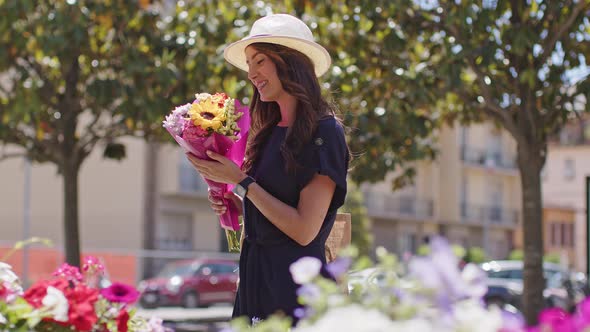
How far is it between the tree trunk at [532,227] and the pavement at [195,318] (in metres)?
8.86

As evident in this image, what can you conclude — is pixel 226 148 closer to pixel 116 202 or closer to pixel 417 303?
pixel 417 303

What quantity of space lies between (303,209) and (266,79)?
510 millimetres

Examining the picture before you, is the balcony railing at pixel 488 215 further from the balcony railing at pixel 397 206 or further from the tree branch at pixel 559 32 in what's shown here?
the tree branch at pixel 559 32

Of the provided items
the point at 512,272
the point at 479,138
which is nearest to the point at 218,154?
the point at 512,272

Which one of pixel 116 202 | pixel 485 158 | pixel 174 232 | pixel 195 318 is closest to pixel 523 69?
pixel 195 318

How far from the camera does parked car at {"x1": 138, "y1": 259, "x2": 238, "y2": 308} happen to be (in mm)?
26750

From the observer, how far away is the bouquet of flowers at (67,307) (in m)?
2.36

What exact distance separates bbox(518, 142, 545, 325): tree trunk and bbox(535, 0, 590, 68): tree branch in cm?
99

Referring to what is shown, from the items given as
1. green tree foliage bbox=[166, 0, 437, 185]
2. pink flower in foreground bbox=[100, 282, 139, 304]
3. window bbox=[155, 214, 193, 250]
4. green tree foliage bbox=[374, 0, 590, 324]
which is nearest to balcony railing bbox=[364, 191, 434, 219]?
window bbox=[155, 214, 193, 250]

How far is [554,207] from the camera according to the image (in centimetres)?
5972

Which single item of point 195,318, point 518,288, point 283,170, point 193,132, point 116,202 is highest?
point 193,132

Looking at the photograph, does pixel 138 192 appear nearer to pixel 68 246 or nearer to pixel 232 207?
pixel 68 246

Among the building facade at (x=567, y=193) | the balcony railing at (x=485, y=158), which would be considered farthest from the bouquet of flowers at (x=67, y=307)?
the building facade at (x=567, y=193)

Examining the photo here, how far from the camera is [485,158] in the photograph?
5628 centimetres
